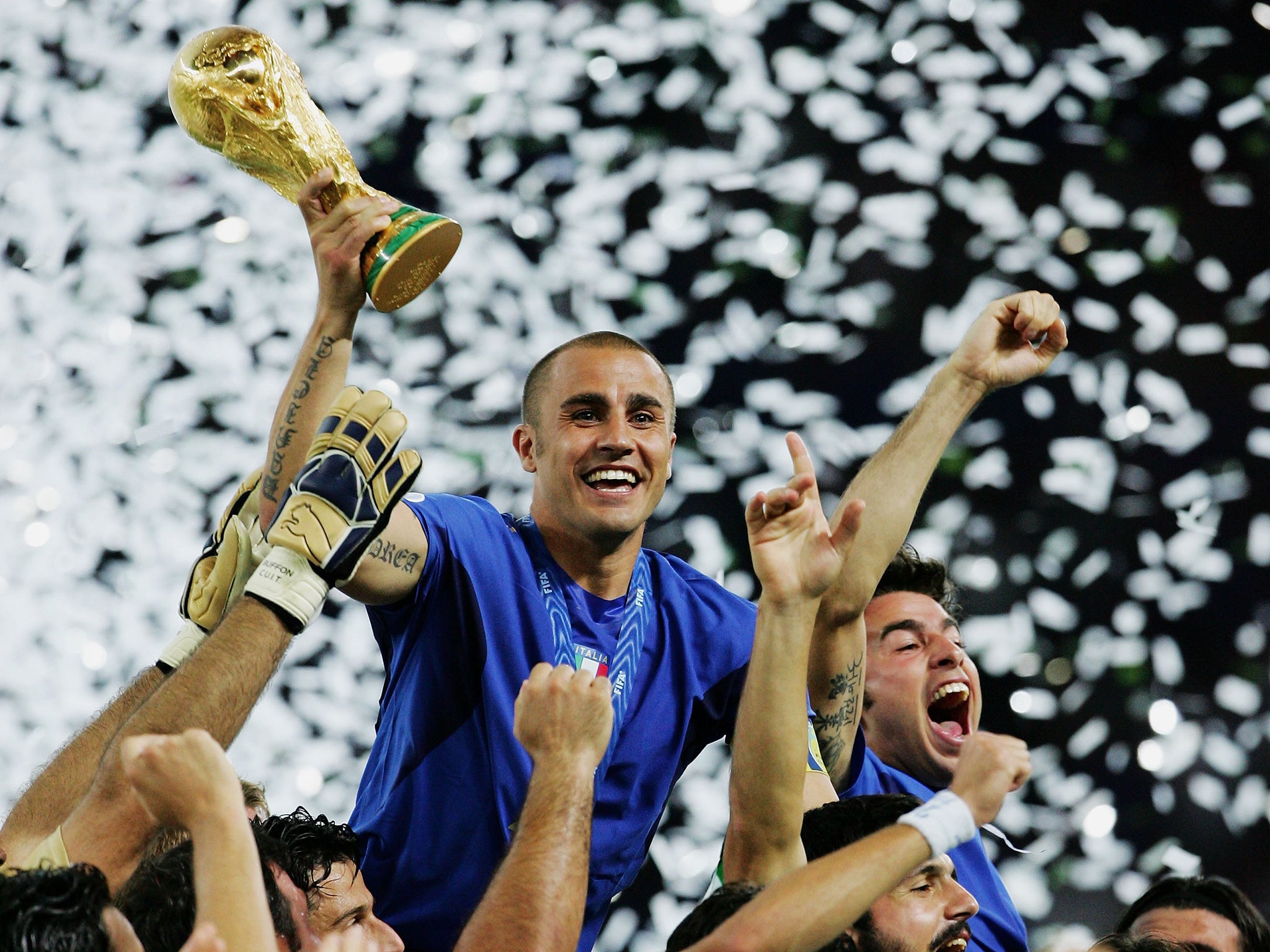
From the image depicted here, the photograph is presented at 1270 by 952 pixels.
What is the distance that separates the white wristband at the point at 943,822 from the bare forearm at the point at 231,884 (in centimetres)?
61

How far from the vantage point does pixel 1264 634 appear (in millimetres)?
4500

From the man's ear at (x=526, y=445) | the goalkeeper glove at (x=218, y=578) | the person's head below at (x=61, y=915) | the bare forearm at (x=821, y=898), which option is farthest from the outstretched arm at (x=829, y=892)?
the man's ear at (x=526, y=445)

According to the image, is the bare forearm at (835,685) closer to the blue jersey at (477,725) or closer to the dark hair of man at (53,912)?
the blue jersey at (477,725)

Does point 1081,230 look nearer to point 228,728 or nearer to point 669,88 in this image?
point 669,88

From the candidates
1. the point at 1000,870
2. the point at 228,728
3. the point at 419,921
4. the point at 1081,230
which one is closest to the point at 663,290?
the point at 1081,230

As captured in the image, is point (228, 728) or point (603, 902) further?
point (603, 902)

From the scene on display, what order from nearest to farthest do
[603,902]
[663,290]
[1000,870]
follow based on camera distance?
1. [603,902]
2. [1000,870]
3. [663,290]

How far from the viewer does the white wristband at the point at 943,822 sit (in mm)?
1430

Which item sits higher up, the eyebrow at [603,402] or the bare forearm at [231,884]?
the bare forearm at [231,884]

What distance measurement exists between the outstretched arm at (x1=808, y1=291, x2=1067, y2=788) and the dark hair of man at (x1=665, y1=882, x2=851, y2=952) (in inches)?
26.1

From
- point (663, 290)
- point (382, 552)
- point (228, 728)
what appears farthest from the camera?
point (663, 290)

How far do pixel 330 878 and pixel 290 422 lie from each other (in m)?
0.58

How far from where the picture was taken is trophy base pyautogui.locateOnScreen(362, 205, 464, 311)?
186 centimetres

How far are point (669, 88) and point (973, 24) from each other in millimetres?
1023
